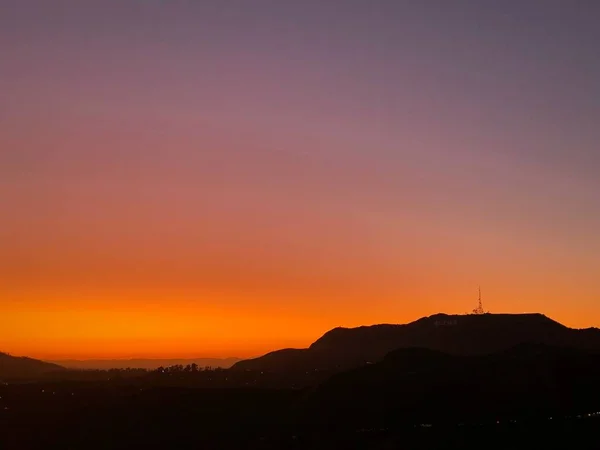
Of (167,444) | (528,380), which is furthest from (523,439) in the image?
(167,444)

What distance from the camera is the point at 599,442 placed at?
50.1m

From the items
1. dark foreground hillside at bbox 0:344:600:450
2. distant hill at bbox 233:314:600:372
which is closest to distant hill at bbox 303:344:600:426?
dark foreground hillside at bbox 0:344:600:450

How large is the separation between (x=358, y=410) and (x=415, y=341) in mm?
84166

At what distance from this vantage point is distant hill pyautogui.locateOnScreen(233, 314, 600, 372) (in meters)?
131

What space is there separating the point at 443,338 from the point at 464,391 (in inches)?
3044

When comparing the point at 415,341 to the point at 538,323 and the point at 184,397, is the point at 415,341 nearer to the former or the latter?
the point at 538,323

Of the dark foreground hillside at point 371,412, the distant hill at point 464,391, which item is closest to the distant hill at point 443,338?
the dark foreground hillside at point 371,412

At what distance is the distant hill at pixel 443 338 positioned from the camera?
13100 cm

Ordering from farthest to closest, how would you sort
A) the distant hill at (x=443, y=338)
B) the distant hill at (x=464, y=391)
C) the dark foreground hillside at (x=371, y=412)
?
the distant hill at (x=443, y=338), the distant hill at (x=464, y=391), the dark foreground hillside at (x=371, y=412)

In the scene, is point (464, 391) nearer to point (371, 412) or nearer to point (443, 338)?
point (371, 412)

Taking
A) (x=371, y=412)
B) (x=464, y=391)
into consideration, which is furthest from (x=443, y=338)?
(x=371, y=412)

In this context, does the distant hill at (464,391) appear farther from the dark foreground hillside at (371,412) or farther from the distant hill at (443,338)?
the distant hill at (443,338)

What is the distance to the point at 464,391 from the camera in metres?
67.2

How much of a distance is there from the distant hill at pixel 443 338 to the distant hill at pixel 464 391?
48958 millimetres
